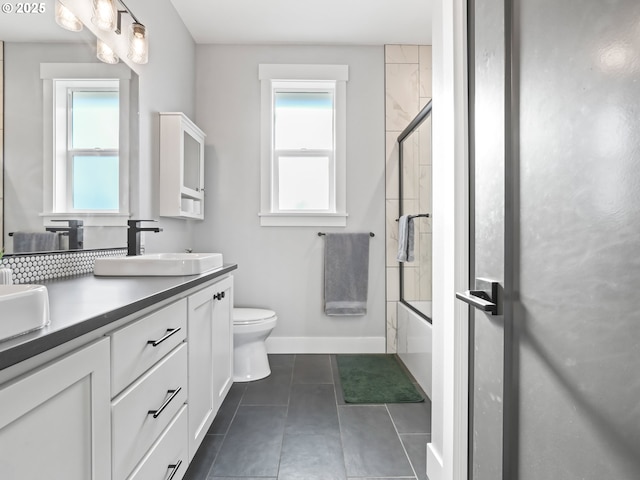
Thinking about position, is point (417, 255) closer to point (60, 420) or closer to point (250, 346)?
point (250, 346)

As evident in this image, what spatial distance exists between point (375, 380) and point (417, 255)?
93cm

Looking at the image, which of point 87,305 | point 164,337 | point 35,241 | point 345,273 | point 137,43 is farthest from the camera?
point 345,273

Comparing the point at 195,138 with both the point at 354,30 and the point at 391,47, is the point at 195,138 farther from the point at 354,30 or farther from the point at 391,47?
the point at 391,47

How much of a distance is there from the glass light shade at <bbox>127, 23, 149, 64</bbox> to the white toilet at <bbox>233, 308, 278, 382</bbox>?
1625mm

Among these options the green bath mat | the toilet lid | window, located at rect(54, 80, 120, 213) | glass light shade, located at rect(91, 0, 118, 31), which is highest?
glass light shade, located at rect(91, 0, 118, 31)

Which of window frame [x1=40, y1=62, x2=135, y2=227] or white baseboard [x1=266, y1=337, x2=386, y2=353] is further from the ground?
window frame [x1=40, y1=62, x2=135, y2=227]

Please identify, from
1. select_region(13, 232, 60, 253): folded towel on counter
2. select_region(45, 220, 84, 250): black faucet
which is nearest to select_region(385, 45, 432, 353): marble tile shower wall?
select_region(45, 220, 84, 250): black faucet

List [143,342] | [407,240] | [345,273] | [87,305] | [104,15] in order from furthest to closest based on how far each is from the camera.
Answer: [345,273]
[407,240]
[104,15]
[143,342]
[87,305]

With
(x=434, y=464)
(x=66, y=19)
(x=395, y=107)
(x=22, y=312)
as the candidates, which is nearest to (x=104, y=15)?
(x=66, y=19)

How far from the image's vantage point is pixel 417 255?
8.48ft

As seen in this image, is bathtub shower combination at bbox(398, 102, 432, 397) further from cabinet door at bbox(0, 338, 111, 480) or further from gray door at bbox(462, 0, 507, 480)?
cabinet door at bbox(0, 338, 111, 480)

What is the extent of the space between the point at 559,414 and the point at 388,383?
1.84 metres

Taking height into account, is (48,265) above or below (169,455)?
above

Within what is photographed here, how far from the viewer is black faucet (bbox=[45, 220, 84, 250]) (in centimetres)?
142
